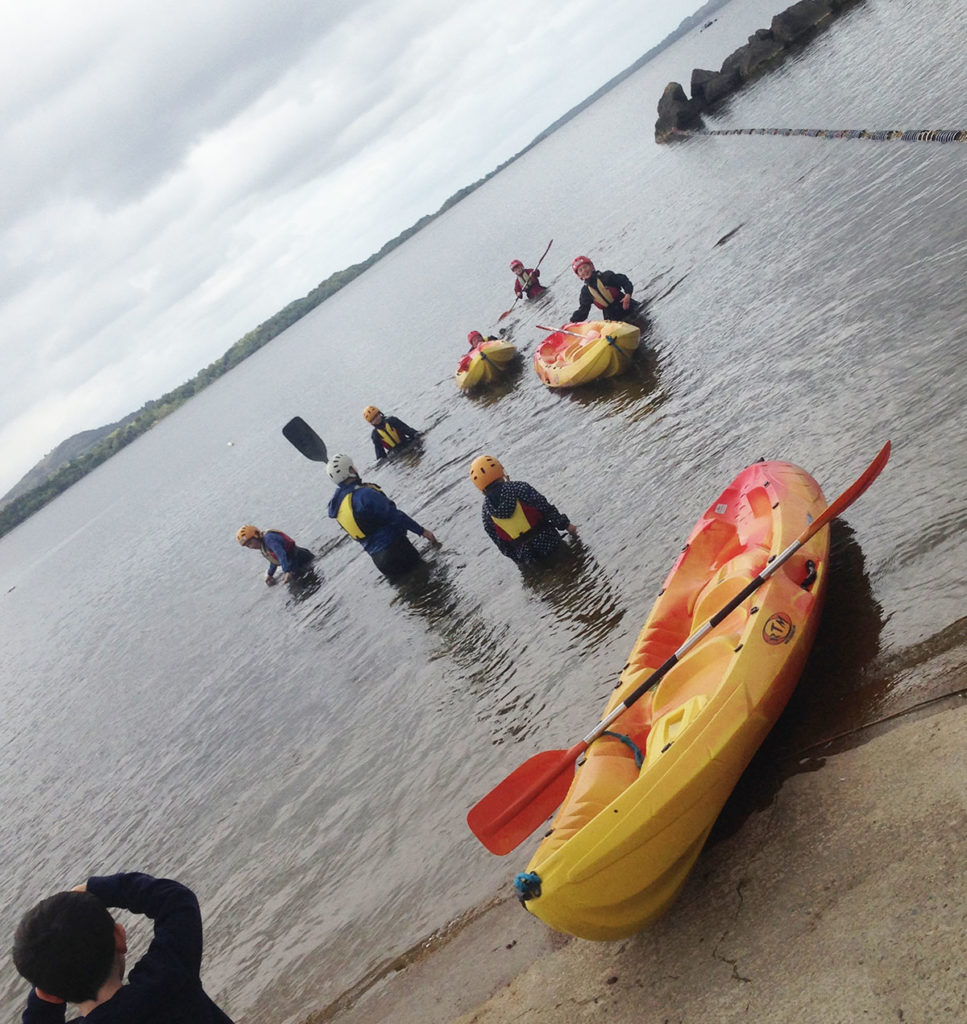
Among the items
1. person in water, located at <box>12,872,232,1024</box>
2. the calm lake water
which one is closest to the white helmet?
the calm lake water

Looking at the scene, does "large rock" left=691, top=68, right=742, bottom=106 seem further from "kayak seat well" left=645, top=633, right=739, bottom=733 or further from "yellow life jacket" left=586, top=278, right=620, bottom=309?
"kayak seat well" left=645, top=633, right=739, bottom=733

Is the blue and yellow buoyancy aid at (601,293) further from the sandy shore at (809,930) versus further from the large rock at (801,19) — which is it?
the large rock at (801,19)

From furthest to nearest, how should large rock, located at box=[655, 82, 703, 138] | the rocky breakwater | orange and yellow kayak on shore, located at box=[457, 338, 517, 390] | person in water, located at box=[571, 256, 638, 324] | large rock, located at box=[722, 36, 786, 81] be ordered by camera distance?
1. large rock, located at box=[655, 82, 703, 138]
2. large rock, located at box=[722, 36, 786, 81]
3. the rocky breakwater
4. orange and yellow kayak on shore, located at box=[457, 338, 517, 390]
5. person in water, located at box=[571, 256, 638, 324]

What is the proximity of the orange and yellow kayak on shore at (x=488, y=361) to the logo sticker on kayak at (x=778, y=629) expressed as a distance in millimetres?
15393

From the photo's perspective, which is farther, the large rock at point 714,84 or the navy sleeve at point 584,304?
the large rock at point 714,84

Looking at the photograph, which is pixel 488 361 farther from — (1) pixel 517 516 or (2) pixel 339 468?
(1) pixel 517 516

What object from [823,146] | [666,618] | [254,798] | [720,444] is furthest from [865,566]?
[823,146]

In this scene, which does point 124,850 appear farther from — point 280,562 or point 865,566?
point 865,566

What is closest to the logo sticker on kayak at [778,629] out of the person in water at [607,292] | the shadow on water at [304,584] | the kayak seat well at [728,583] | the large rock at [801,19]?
the kayak seat well at [728,583]

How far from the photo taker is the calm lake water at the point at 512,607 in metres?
5.76

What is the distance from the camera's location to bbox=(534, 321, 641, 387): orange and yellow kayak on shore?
13.4 m

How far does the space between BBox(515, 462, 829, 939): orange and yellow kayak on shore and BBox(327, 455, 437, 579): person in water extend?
17.1 feet

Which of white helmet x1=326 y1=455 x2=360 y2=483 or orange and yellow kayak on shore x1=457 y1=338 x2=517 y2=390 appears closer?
white helmet x1=326 y1=455 x2=360 y2=483

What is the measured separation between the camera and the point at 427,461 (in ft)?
57.1
